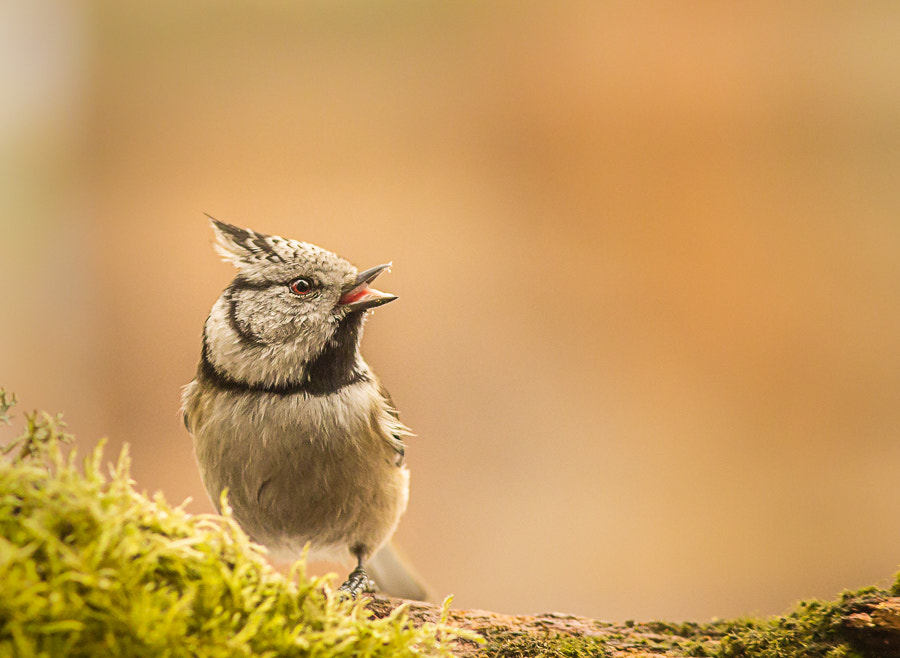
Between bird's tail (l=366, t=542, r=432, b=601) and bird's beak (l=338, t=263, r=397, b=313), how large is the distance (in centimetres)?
81

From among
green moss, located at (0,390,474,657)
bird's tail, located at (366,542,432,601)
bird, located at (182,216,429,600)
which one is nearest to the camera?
green moss, located at (0,390,474,657)

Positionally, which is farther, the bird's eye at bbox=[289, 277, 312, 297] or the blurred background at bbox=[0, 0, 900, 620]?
the blurred background at bbox=[0, 0, 900, 620]

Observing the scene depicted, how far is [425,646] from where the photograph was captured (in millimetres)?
882

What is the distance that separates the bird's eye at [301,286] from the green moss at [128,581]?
2.48 ft

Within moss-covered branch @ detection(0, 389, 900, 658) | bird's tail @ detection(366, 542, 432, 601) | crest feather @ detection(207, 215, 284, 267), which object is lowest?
bird's tail @ detection(366, 542, 432, 601)

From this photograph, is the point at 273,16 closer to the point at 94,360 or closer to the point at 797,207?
the point at 94,360

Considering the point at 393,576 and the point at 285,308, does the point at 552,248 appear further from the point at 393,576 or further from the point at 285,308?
the point at 285,308

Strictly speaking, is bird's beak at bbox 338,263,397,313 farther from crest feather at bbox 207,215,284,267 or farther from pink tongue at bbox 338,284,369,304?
crest feather at bbox 207,215,284,267

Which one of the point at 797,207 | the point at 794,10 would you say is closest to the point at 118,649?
the point at 797,207

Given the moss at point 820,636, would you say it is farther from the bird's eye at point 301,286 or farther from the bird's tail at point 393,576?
the bird's eye at point 301,286

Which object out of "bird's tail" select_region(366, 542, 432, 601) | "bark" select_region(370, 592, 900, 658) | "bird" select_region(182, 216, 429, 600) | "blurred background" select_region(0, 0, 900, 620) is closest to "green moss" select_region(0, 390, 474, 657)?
"bark" select_region(370, 592, 900, 658)

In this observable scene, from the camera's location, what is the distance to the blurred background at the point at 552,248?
11.9 ft

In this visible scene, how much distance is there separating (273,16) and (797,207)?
125 inches

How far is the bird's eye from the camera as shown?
150cm
